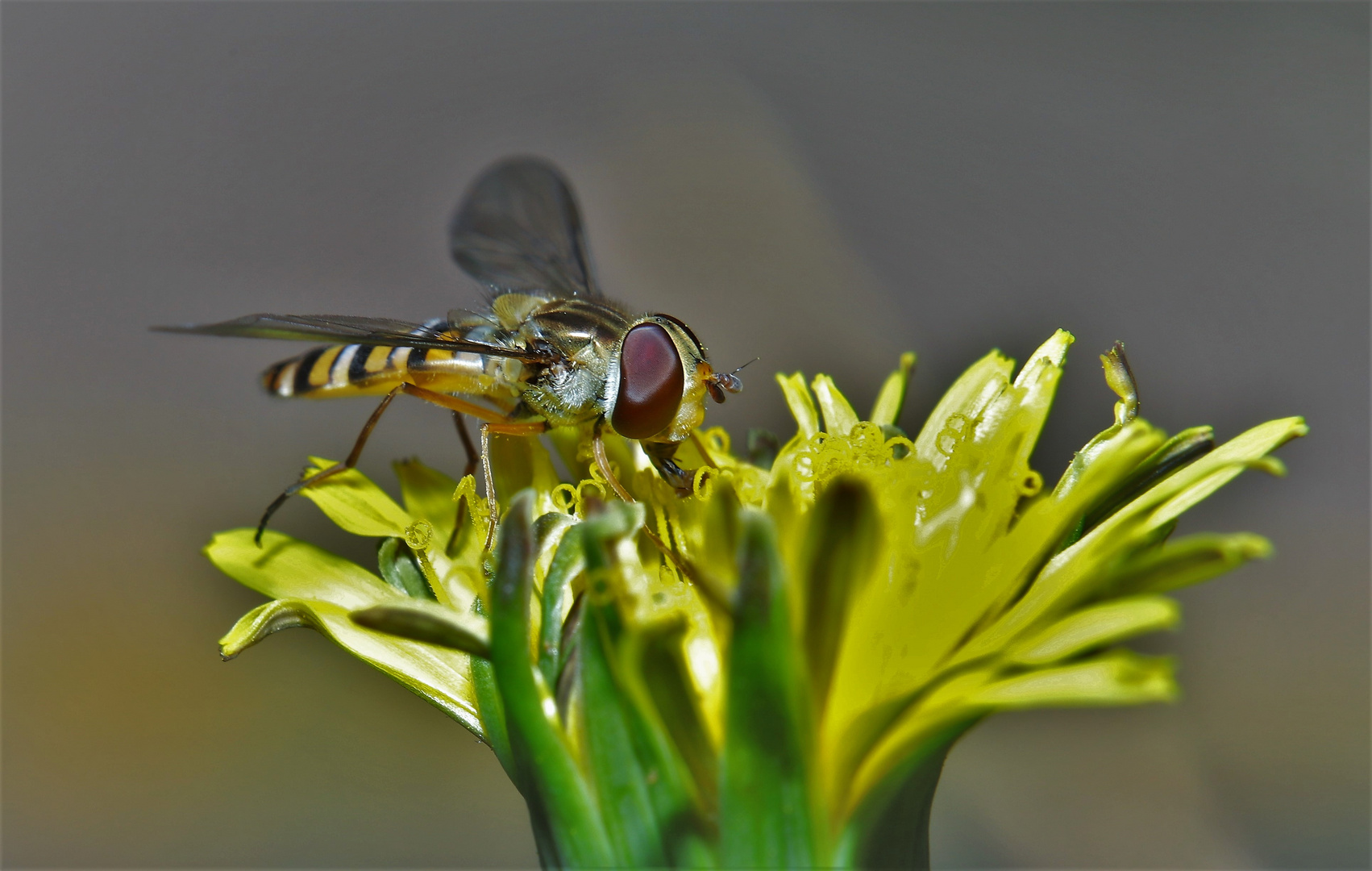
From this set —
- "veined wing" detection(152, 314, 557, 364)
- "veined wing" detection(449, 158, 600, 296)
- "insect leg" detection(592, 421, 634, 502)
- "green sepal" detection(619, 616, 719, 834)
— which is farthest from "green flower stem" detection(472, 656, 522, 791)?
"veined wing" detection(449, 158, 600, 296)

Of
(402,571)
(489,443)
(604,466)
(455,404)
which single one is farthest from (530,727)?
(455,404)

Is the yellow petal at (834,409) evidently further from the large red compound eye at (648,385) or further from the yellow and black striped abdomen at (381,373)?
the yellow and black striped abdomen at (381,373)

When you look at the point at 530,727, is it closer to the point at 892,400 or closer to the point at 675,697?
the point at 675,697

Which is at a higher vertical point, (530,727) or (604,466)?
(604,466)

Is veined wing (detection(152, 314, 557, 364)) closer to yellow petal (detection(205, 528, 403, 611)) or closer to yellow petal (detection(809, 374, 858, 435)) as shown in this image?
yellow petal (detection(205, 528, 403, 611))

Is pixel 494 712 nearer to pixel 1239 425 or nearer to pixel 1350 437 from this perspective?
pixel 1239 425

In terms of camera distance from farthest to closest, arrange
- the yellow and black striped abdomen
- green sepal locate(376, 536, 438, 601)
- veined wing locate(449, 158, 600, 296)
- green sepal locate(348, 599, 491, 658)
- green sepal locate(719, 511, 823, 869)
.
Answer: veined wing locate(449, 158, 600, 296) < the yellow and black striped abdomen < green sepal locate(376, 536, 438, 601) < green sepal locate(348, 599, 491, 658) < green sepal locate(719, 511, 823, 869)

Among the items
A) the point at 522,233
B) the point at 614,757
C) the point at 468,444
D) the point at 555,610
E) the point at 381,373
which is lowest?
the point at 614,757

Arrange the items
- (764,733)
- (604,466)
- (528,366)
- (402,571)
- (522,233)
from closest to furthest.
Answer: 1. (764,733)
2. (402,571)
3. (604,466)
4. (528,366)
5. (522,233)
